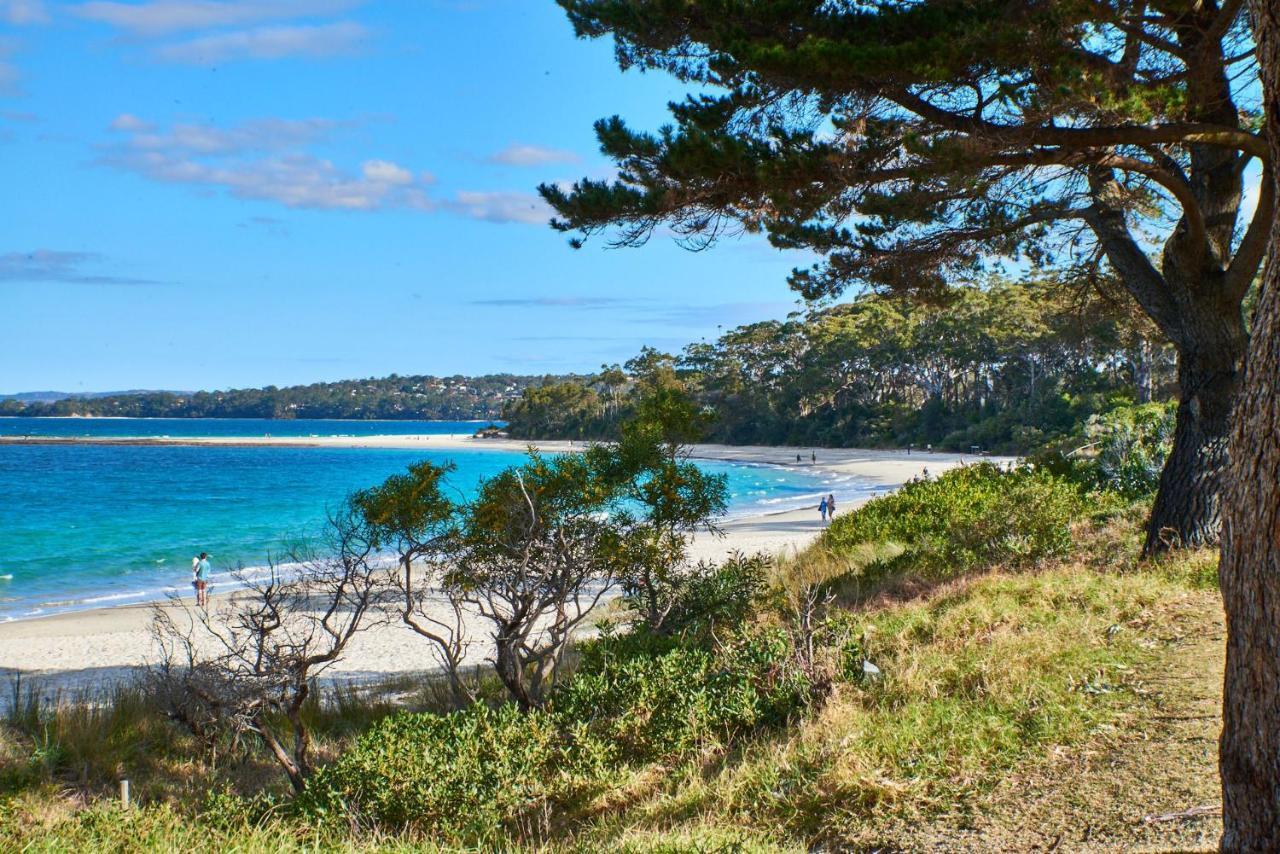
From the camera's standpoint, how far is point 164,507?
42.2 m

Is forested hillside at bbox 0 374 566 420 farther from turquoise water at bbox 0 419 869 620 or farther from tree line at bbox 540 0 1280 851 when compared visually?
tree line at bbox 540 0 1280 851

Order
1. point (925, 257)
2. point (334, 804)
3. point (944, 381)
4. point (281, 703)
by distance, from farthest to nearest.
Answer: point (944, 381) → point (925, 257) → point (281, 703) → point (334, 804)

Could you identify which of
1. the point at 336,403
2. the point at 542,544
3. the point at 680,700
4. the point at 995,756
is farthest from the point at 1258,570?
the point at 336,403

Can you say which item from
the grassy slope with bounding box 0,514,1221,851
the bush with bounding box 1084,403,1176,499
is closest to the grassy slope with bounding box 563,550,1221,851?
the grassy slope with bounding box 0,514,1221,851

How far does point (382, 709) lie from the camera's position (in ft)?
29.2

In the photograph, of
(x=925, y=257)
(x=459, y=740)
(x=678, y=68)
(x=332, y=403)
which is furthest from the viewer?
(x=332, y=403)

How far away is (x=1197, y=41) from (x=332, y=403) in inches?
7502

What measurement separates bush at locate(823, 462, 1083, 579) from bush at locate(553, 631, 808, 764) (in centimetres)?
370

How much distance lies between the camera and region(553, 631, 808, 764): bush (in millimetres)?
6098

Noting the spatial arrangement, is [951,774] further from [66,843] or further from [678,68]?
[678,68]

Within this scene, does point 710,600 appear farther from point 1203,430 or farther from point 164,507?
point 164,507

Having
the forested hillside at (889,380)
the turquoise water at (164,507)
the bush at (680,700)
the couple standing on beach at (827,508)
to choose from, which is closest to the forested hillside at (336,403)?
the forested hillside at (889,380)

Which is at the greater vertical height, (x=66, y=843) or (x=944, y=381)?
(x=944, y=381)

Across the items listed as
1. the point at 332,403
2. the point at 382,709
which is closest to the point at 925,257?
the point at 382,709
